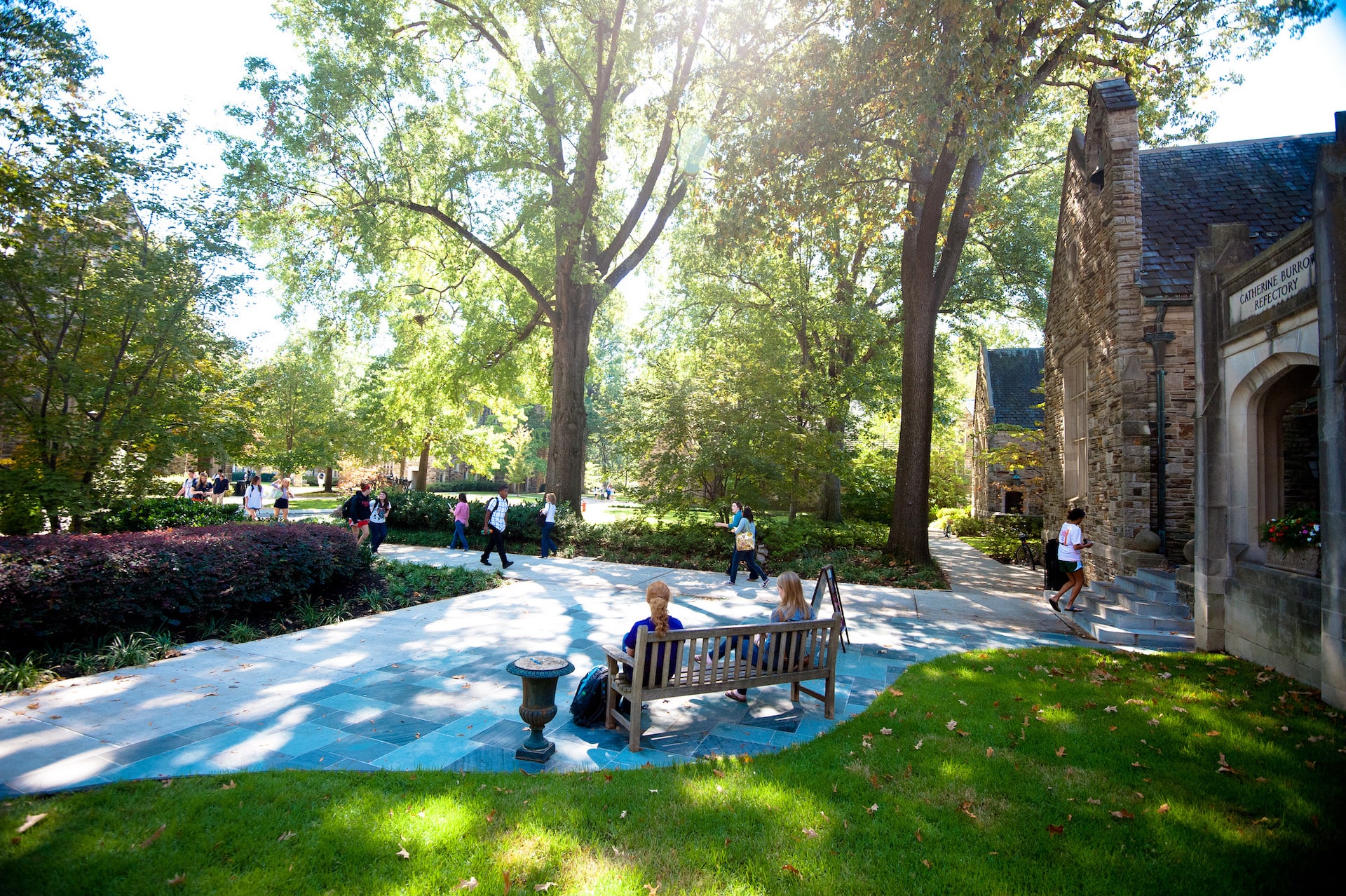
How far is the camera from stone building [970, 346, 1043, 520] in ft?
97.3

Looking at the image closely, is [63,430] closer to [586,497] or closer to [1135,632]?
[1135,632]

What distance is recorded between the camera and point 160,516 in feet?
47.5

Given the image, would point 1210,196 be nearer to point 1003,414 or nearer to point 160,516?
point 1003,414

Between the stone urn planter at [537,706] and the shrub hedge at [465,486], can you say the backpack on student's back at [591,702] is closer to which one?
the stone urn planter at [537,706]

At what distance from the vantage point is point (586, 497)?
5912 cm

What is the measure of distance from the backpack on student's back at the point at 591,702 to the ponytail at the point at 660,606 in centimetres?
74

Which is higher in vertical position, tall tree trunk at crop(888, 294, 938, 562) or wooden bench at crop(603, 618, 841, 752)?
tall tree trunk at crop(888, 294, 938, 562)

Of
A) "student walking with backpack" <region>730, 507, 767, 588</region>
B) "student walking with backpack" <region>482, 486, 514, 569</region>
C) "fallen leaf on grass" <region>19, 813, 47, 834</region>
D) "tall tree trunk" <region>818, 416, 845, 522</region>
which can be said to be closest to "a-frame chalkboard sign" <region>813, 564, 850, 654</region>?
"student walking with backpack" <region>730, 507, 767, 588</region>

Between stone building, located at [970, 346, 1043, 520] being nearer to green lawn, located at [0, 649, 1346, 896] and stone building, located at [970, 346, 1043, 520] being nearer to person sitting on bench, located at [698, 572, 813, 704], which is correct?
person sitting on bench, located at [698, 572, 813, 704]

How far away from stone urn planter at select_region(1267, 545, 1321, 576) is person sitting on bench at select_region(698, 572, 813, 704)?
536 centimetres

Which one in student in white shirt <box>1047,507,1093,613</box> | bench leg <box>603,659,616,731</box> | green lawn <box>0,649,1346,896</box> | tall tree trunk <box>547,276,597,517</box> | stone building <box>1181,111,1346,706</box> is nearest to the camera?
green lawn <box>0,649,1346,896</box>

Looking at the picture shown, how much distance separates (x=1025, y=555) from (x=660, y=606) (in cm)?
1692

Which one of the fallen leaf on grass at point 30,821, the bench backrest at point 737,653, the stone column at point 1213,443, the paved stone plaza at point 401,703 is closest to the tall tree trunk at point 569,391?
the paved stone plaza at point 401,703

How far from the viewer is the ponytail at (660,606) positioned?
17.4 feet
